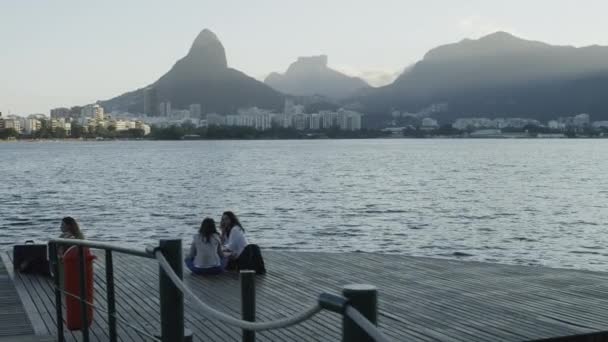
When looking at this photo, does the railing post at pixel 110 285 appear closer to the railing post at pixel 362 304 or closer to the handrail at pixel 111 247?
the handrail at pixel 111 247

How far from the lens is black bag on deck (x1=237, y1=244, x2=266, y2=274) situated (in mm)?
12227

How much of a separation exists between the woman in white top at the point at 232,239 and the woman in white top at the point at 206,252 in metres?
0.26

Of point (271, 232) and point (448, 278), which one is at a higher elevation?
point (448, 278)

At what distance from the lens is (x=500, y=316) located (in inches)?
357

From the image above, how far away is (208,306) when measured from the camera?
4.89 meters

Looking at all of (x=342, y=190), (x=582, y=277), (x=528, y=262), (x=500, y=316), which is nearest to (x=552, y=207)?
(x=342, y=190)

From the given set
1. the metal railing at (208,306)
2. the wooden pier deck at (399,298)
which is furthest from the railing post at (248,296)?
the wooden pier deck at (399,298)

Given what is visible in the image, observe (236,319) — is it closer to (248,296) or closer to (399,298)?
(248,296)

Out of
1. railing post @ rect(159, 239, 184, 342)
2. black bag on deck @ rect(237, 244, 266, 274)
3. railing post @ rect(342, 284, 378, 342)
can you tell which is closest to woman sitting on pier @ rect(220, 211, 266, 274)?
black bag on deck @ rect(237, 244, 266, 274)

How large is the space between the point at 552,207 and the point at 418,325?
37.3 m

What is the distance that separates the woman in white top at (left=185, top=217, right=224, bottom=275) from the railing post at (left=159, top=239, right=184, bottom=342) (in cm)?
738

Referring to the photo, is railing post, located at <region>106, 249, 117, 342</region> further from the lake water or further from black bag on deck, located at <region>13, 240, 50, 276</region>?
the lake water

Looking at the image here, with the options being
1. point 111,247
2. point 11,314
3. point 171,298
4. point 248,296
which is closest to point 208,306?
point 171,298

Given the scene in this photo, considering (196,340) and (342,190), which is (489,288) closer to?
(196,340)
